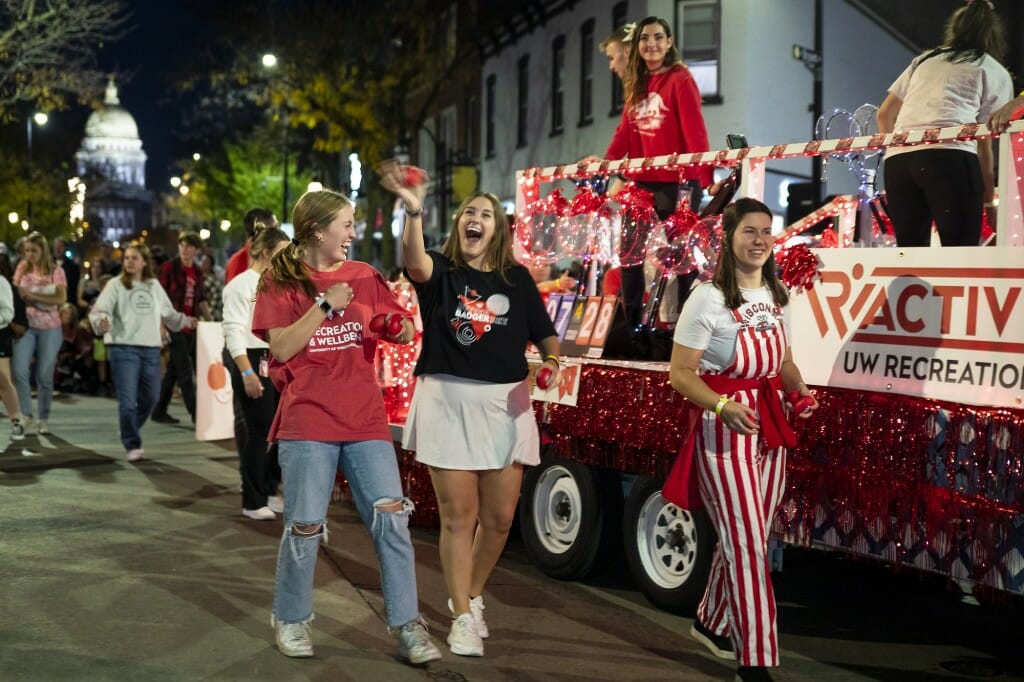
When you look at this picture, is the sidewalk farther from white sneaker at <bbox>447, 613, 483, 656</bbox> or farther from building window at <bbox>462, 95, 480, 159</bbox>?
building window at <bbox>462, 95, 480, 159</bbox>

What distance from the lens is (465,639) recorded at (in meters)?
5.54

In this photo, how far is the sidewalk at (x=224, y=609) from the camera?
539 centimetres

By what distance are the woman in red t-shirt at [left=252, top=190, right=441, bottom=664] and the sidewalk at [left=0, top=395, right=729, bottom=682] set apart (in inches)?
12.8

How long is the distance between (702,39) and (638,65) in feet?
53.3

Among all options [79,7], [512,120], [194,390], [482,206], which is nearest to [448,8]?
[512,120]

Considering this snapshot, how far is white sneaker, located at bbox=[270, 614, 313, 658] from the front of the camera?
5457 millimetres

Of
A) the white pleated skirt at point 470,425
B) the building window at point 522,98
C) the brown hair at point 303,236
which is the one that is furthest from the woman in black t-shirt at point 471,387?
the building window at point 522,98

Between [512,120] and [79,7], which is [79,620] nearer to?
[79,7]

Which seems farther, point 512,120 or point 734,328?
point 512,120

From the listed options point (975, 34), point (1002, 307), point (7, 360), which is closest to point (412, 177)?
point (1002, 307)

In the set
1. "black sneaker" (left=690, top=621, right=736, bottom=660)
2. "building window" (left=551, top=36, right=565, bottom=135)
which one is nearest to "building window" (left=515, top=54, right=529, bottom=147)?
"building window" (left=551, top=36, right=565, bottom=135)

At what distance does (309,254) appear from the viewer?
547cm

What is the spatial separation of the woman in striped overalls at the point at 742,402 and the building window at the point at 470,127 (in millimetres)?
30385

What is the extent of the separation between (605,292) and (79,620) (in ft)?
12.8
